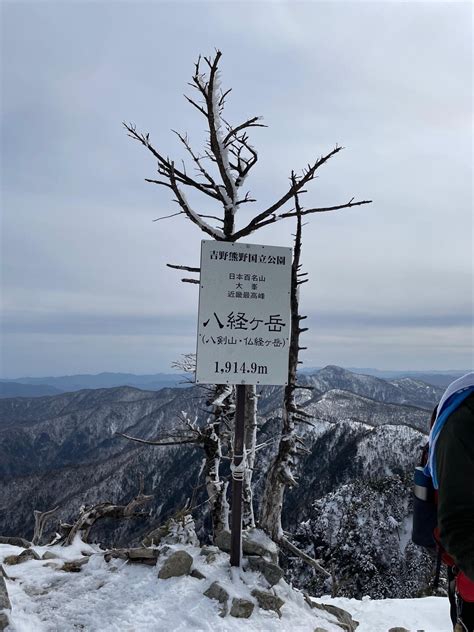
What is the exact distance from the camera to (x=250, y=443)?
810 centimetres

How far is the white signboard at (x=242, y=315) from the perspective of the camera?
16.2 feet


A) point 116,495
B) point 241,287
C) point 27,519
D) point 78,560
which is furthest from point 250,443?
point 27,519

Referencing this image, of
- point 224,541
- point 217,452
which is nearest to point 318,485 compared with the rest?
point 217,452

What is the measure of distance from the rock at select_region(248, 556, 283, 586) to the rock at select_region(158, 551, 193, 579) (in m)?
0.83

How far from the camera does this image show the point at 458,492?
218cm

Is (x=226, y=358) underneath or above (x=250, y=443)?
above

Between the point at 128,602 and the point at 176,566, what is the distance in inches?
30.6

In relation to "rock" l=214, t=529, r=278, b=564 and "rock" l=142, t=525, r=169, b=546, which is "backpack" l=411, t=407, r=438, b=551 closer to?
"rock" l=214, t=529, r=278, b=564

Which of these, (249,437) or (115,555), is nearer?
(115,555)

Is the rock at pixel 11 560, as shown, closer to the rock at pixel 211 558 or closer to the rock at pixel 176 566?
the rock at pixel 176 566

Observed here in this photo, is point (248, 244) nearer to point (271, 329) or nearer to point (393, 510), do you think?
point (271, 329)

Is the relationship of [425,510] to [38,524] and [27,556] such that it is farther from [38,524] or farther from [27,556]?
[38,524]

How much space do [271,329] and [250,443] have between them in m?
3.77

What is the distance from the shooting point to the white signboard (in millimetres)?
4941
